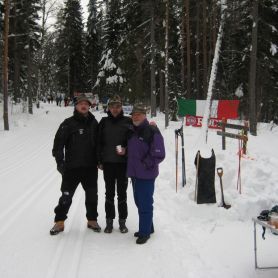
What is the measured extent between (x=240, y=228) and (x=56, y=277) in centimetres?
329

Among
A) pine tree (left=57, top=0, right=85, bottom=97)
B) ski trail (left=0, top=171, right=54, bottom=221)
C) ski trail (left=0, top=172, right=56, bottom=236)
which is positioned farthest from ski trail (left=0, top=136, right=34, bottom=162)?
pine tree (left=57, top=0, right=85, bottom=97)

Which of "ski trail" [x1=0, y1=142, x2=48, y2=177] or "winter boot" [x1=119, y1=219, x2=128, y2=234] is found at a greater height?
"winter boot" [x1=119, y1=219, x2=128, y2=234]

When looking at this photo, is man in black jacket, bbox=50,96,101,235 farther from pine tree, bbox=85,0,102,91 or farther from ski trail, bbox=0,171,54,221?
pine tree, bbox=85,0,102,91

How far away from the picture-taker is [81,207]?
318 inches

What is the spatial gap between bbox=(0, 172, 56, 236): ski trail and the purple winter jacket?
2.39m

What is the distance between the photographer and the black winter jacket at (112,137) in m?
6.27

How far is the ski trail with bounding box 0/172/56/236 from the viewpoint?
7.14m

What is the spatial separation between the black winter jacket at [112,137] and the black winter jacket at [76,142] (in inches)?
4.7

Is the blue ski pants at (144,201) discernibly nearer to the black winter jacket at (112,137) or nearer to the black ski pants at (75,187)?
the black winter jacket at (112,137)

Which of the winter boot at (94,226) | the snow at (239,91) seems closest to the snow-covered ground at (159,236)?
the winter boot at (94,226)

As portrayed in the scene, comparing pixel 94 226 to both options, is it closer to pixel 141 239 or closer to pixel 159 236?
pixel 141 239

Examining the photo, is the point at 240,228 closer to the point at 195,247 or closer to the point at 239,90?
the point at 195,247

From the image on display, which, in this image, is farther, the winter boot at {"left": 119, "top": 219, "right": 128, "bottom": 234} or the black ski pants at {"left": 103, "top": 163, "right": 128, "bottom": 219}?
the winter boot at {"left": 119, "top": 219, "right": 128, "bottom": 234}

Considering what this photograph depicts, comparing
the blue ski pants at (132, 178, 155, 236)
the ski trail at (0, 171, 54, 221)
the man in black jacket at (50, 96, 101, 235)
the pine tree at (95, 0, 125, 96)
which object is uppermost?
the pine tree at (95, 0, 125, 96)
